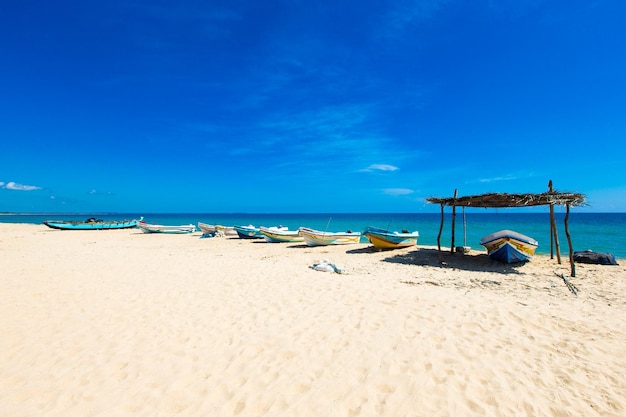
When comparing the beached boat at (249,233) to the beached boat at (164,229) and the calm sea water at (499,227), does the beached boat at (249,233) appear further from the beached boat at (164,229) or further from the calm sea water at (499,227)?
the beached boat at (164,229)

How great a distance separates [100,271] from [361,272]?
8232 millimetres

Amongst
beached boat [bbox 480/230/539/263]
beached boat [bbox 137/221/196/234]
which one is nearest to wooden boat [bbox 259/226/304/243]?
beached boat [bbox 480/230/539/263]

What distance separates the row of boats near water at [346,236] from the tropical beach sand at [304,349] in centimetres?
344

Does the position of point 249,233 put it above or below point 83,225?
below

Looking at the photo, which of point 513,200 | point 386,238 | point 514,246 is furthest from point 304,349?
point 386,238

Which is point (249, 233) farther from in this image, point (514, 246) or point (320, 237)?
point (514, 246)

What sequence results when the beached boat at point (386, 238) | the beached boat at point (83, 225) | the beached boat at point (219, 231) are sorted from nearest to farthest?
the beached boat at point (386, 238)
the beached boat at point (219, 231)
the beached boat at point (83, 225)

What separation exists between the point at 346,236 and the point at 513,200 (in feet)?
33.1

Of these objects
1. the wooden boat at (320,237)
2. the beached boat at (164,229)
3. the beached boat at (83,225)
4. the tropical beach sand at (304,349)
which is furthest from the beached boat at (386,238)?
the beached boat at (83,225)

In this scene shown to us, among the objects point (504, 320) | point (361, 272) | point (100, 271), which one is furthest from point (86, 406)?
point (361, 272)

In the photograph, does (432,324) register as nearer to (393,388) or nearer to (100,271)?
(393,388)

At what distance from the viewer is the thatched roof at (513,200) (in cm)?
1110

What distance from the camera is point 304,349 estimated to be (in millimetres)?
4512

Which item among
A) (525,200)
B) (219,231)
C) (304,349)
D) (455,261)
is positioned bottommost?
(304,349)
